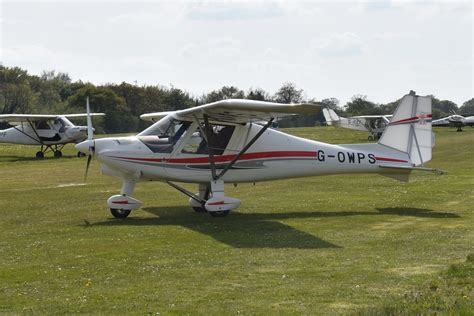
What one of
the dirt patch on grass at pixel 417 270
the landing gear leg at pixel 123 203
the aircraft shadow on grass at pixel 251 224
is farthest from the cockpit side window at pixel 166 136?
the dirt patch on grass at pixel 417 270

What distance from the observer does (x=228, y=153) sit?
1536 cm

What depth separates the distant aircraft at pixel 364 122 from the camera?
2280 inches

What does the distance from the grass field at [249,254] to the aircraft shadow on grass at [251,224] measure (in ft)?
0.07

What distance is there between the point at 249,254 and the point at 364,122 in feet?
166

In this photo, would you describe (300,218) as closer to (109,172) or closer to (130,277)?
(109,172)

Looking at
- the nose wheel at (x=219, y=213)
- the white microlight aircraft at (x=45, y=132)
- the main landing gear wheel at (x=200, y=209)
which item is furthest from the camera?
the white microlight aircraft at (x=45, y=132)

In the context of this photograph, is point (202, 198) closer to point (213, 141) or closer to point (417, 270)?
point (213, 141)

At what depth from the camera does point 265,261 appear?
1018 cm

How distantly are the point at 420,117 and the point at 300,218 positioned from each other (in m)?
4.29

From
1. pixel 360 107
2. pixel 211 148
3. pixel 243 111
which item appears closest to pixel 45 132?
pixel 211 148

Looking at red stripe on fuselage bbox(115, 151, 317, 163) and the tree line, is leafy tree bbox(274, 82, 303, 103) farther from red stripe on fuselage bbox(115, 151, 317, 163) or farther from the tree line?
red stripe on fuselage bbox(115, 151, 317, 163)

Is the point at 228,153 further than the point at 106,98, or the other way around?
the point at 106,98

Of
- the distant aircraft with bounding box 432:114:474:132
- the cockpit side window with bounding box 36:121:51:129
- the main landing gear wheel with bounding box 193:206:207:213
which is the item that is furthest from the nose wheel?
the distant aircraft with bounding box 432:114:474:132

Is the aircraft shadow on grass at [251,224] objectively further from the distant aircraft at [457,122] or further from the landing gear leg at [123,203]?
the distant aircraft at [457,122]
